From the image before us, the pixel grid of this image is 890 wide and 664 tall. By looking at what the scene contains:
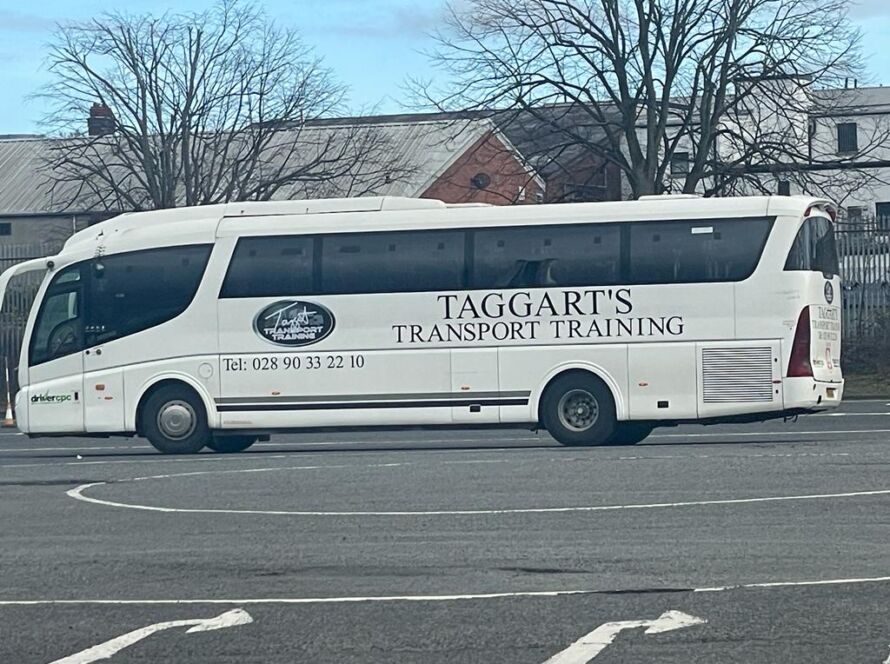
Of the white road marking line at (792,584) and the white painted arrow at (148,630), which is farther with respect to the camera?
the white road marking line at (792,584)

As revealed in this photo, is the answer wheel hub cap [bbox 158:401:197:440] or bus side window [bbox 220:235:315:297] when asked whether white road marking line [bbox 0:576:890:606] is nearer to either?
wheel hub cap [bbox 158:401:197:440]

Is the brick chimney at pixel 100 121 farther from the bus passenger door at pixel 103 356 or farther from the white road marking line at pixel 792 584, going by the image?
the white road marking line at pixel 792 584

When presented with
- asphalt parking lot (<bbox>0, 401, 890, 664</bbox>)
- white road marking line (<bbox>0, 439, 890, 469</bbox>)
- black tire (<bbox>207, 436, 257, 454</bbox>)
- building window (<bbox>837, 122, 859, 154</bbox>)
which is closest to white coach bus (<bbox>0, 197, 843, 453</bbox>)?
white road marking line (<bbox>0, 439, 890, 469</bbox>)

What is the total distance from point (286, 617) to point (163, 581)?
1505 millimetres

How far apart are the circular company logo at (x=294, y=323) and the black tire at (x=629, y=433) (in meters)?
3.72

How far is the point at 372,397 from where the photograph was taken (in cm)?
1988

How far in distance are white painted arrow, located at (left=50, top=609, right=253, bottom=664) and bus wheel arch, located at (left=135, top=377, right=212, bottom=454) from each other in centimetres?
1227

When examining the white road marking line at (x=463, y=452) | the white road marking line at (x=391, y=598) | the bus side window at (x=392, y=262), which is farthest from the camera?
the bus side window at (x=392, y=262)

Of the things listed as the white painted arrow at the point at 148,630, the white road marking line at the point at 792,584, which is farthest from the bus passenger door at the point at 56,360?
the white road marking line at the point at 792,584

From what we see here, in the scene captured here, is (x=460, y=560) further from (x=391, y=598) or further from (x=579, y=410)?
(x=579, y=410)

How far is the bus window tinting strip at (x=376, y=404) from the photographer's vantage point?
770 inches

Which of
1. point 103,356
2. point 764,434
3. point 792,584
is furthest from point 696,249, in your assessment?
point 792,584

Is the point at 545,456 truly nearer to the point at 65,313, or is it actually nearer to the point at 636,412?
the point at 636,412

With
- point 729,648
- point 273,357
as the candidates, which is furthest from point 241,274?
point 729,648
